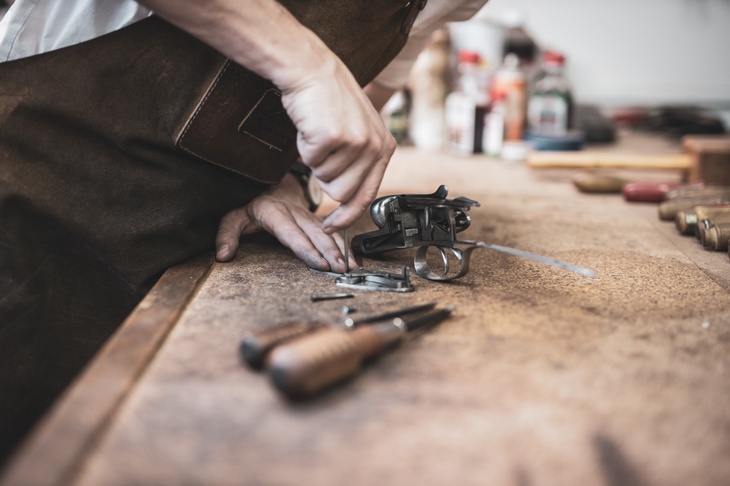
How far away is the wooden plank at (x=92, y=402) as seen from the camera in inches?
22.5

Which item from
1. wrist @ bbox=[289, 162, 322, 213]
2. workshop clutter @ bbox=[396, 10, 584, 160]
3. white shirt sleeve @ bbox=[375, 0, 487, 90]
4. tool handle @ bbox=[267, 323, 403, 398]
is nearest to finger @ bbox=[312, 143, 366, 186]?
tool handle @ bbox=[267, 323, 403, 398]

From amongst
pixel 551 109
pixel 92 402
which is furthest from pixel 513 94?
pixel 92 402

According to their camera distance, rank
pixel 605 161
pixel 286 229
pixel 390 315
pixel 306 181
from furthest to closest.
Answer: pixel 605 161, pixel 306 181, pixel 286 229, pixel 390 315

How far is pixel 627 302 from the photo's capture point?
1038 mm

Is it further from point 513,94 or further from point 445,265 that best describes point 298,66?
point 513,94

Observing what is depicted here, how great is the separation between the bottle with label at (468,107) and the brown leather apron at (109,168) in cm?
147

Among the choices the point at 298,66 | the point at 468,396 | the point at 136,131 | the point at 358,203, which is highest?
the point at 298,66

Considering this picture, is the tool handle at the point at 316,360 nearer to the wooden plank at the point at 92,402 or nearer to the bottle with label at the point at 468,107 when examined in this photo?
the wooden plank at the point at 92,402

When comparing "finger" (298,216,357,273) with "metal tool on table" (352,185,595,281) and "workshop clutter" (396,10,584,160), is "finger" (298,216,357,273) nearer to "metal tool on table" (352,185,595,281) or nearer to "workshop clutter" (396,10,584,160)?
"metal tool on table" (352,185,595,281)

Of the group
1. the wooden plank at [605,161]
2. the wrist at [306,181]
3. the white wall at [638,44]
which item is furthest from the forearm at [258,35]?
the white wall at [638,44]

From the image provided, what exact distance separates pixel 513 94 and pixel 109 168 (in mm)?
2035

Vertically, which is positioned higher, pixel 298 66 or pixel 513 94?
pixel 298 66

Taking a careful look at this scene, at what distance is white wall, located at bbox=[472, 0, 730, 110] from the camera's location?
3562 millimetres

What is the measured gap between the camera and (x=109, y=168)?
1.18 metres
